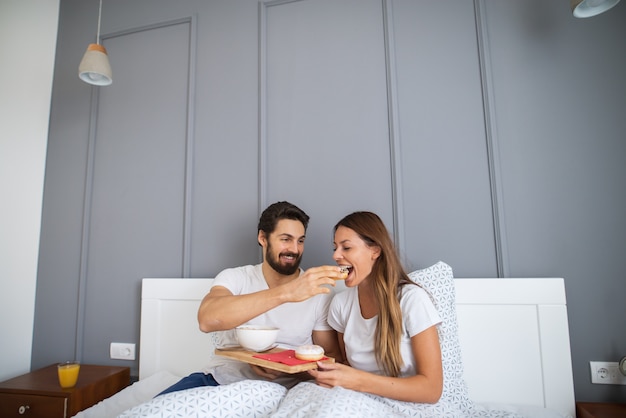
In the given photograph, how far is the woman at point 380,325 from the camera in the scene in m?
1.22

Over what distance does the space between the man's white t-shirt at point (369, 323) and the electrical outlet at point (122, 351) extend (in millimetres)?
1254

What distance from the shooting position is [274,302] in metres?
1.37

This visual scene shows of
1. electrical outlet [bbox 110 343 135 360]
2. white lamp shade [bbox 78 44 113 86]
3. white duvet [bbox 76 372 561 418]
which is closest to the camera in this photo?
white duvet [bbox 76 372 561 418]

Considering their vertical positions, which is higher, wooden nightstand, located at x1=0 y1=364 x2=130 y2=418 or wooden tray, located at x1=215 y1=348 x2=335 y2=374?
wooden tray, located at x1=215 y1=348 x2=335 y2=374

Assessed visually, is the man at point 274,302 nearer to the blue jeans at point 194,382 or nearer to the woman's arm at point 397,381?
the blue jeans at point 194,382

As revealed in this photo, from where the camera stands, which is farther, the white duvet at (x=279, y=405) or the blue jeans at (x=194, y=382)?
the blue jeans at (x=194, y=382)

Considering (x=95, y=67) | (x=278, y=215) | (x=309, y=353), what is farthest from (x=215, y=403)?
(x=95, y=67)

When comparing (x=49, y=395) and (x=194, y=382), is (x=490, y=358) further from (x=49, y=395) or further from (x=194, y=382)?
(x=49, y=395)

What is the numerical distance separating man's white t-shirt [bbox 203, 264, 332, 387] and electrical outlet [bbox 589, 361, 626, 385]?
1132 mm

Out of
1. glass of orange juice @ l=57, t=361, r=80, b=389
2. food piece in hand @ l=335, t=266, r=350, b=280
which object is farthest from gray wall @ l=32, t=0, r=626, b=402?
food piece in hand @ l=335, t=266, r=350, b=280

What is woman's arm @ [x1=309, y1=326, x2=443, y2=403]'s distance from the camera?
1.21 meters

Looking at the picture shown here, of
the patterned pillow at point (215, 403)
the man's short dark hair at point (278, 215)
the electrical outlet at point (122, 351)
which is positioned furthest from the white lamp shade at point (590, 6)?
the electrical outlet at point (122, 351)

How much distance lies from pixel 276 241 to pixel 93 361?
4.70 feet

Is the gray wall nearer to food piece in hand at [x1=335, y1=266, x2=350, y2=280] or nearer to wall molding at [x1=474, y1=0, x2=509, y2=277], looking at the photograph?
wall molding at [x1=474, y1=0, x2=509, y2=277]
